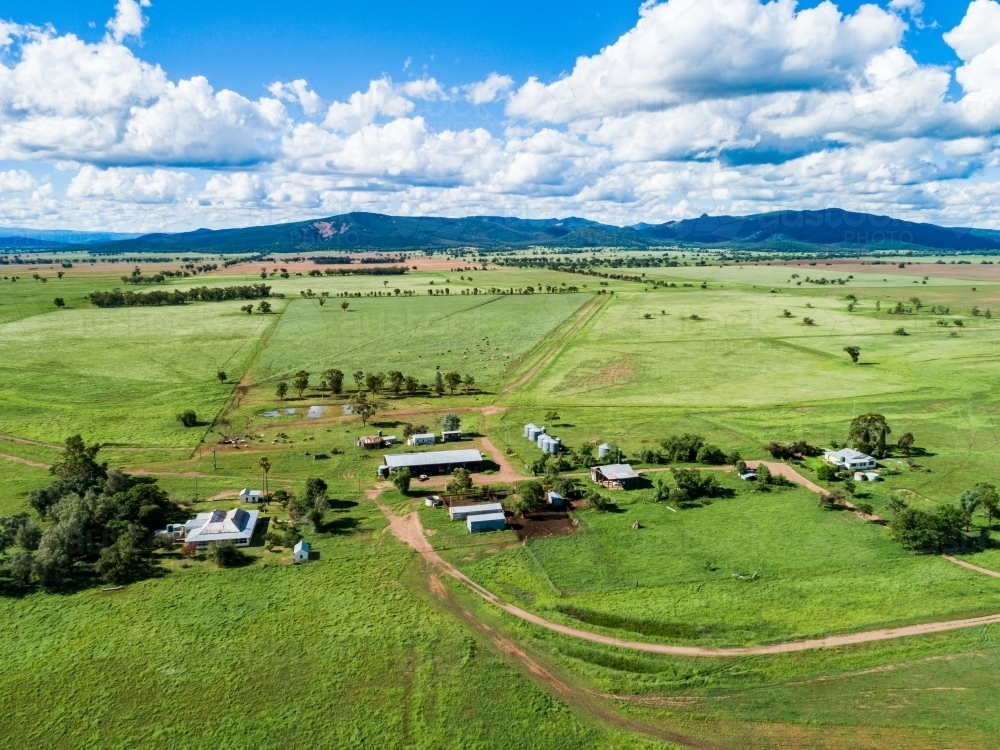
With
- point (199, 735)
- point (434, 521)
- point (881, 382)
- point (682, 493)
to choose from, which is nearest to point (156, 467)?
point (434, 521)

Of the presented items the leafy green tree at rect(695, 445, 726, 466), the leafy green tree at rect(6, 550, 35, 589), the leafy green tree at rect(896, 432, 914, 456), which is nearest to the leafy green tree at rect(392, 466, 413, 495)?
the leafy green tree at rect(6, 550, 35, 589)

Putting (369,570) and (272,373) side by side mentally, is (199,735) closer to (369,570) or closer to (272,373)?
(369,570)

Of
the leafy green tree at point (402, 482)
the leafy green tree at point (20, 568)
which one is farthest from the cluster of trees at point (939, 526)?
the leafy green tree at point (20, 568)

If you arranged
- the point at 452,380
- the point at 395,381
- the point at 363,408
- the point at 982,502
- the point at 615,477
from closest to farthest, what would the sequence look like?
the point at 982,502, the point at 615,477, the point at 363,408, the point at 452,380, the point at 395,381

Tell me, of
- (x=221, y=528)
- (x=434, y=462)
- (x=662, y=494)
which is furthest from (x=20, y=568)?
(x=662, y=494)

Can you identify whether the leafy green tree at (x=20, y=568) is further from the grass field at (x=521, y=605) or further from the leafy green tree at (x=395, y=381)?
the leafy green tree at (x=395, y=381)

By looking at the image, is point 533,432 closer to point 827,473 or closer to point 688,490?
point 688,490

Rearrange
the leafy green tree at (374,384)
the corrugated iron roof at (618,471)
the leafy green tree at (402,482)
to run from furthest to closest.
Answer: the leafy green tree at (374,384) < the corrugated iron roof at (618,471) < the leafy green tree at (402,482)
